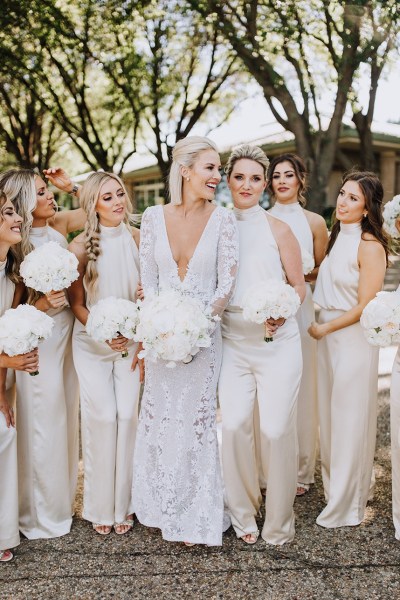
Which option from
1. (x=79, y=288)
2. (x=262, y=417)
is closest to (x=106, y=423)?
(x=79, y=288)

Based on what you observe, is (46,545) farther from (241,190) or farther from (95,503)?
(241,190)

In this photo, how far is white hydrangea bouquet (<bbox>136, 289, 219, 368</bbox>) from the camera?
12.2 feet

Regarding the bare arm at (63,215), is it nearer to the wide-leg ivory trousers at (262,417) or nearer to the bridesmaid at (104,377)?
the bridesmaid at (104,377)

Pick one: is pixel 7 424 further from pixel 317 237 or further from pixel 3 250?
pixel 317 237

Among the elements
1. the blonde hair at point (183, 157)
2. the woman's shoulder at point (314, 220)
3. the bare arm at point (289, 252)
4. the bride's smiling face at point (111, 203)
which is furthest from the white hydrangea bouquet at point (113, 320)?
the woman's shoulder at point (314, 220)

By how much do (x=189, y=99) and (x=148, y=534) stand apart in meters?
18.4

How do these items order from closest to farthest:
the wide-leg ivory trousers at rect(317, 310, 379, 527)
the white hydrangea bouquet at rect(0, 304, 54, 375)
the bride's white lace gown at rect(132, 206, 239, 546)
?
the white hydrangea bouquet at rect(0, 304, 54, 375), the bride's white lace gown at rect(132, 206, 239, 546), the wide-leg ivory trousers at rect(317, 310, 379, 527)

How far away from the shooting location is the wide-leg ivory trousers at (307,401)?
517cm

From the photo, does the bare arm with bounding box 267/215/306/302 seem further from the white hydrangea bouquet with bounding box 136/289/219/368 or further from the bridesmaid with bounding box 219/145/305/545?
the white hydrangea bouquet with bounding box 136/289/219/368

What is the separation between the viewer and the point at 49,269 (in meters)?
3.97

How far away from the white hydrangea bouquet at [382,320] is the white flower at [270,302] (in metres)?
0.50

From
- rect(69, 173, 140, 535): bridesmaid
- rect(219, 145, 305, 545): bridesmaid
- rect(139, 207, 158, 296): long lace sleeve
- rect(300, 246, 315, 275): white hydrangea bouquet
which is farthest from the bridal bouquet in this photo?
rect(300, 246, 315, 275): white hydrangea bouquet

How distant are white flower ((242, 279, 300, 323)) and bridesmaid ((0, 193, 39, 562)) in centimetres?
149

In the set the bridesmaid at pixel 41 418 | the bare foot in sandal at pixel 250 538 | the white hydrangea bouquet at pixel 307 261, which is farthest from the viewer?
the white hydrangea bouquet at pixel 307 261
